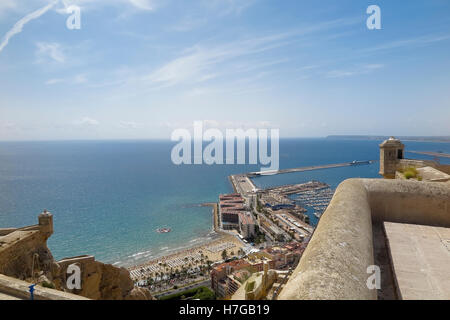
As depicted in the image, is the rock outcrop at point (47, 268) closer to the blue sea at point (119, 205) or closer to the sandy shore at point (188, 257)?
the sandy shore at point (188, 257)

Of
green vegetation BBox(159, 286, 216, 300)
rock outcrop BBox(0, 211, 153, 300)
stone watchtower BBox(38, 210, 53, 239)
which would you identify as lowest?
green vegetation BBox(159, 286, 216, 300)

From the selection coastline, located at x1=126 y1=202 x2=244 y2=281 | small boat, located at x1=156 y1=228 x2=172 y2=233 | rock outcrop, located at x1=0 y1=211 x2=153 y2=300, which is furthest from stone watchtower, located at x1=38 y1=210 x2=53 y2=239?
small boat, located at x1=156 y1=228 x2=172 y2=233

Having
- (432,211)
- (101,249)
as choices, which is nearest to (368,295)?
(432,211)

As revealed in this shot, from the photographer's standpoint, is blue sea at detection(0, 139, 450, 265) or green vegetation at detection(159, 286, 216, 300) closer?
green vegetation at detection(159, 286, 216, 300)

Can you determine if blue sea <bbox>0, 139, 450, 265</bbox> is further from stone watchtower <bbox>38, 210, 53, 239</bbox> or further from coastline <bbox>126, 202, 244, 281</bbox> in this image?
stone watchtower <bbox>38, 210, 53, 239</bbox>

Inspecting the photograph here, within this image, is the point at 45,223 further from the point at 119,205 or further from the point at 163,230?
the point at 119,205

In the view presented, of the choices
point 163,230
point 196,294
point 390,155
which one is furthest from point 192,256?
point 390,155

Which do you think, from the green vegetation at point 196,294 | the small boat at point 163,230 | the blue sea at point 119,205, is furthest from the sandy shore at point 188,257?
the small boat at point 163,230
